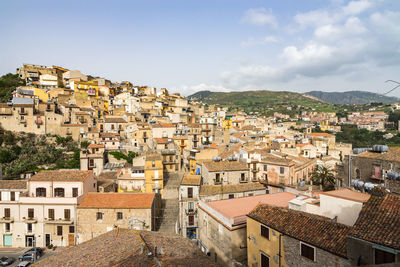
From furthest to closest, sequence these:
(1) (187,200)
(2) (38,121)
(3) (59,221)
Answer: (2) (38,121), (1) (187,200), (3) (59,221)

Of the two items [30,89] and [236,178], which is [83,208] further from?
[30,89]

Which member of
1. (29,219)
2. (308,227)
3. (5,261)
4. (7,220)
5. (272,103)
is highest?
(272,103)

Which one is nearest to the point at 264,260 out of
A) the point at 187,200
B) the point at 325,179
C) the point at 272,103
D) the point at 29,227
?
the point at 187,200

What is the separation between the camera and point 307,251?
10062 millimetres

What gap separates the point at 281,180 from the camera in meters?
30.7

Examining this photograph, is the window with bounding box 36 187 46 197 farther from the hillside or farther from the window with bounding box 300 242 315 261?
the hillside

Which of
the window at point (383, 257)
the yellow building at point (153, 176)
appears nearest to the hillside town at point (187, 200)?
the window at point (383, 257)

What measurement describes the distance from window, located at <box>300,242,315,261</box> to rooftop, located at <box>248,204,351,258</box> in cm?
32

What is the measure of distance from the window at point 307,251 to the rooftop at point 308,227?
319mm

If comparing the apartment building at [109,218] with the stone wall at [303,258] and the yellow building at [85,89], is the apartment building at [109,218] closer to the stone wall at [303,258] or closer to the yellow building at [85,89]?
the stone wall at [303,258]

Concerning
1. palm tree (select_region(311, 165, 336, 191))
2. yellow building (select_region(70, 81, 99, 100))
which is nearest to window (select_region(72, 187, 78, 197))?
palm tree (select_region(311, 165, 336, 191))

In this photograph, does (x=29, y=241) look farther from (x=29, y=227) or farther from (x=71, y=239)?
(x=71, y=239)

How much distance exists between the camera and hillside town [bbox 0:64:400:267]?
10312mm

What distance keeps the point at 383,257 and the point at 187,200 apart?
2030cm
